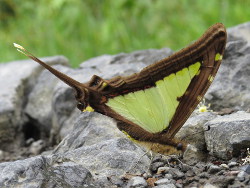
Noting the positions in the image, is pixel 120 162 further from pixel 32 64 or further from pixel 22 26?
pixel 22 26

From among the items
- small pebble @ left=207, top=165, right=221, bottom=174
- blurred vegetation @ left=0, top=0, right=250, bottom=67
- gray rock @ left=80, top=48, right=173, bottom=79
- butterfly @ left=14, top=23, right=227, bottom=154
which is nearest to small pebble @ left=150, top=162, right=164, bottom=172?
butterfly @ left=14, top=23, right=227, bottom=154

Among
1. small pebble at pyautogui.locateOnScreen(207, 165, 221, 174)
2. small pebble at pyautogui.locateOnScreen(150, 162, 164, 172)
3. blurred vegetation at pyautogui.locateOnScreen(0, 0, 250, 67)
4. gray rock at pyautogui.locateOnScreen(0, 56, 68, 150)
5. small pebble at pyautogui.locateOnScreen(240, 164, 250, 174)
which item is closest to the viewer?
small pebble at pyautogui.locateOnScreen(240, 164, 250, 174)

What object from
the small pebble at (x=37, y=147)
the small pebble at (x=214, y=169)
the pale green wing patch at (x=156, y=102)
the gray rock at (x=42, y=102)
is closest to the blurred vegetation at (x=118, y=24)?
the gray rock at (x=42, y=102)

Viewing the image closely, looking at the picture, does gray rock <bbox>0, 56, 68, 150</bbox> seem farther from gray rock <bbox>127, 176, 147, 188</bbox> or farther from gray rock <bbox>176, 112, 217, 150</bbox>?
gray rock <bbox>127, 176, 147, 188</bbox>

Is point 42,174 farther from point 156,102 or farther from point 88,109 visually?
point 156,102

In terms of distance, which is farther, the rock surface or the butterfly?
the butterfly

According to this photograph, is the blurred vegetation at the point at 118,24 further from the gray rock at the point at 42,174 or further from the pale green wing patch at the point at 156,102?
the gray rock at the point at 42,174

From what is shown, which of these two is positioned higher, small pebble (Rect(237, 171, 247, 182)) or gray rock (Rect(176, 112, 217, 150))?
gray rock (Rect(176, 112, 217, 150))
